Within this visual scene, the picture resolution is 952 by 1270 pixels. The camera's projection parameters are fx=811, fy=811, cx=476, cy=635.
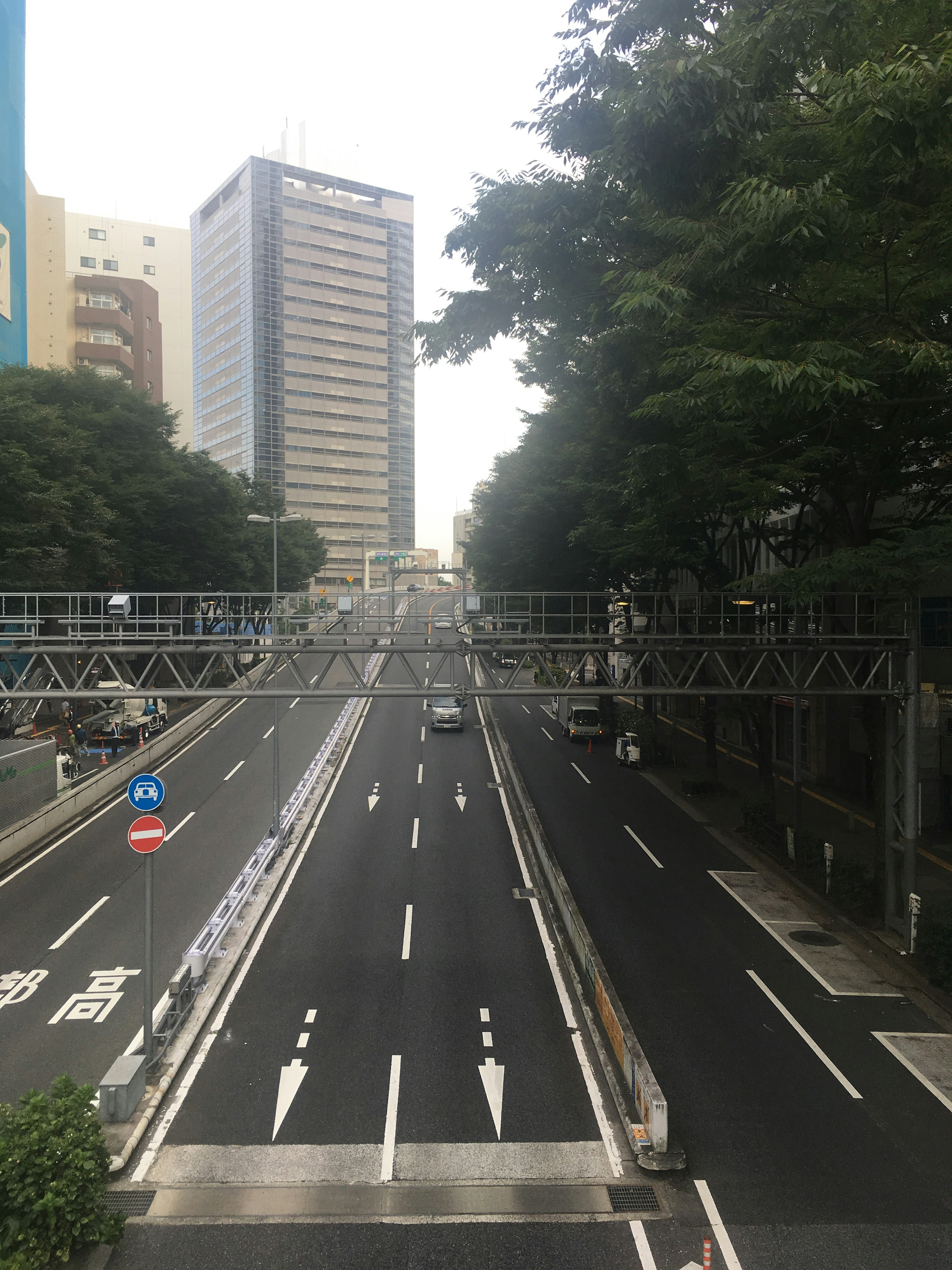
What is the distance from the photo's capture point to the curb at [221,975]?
11.3 metres

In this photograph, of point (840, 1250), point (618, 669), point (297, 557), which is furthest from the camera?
point (297, 557)

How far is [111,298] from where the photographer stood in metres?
87.7

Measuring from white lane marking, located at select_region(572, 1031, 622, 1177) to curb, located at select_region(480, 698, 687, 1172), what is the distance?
211 mm

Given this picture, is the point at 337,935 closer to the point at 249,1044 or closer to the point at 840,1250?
the point at 249,1044

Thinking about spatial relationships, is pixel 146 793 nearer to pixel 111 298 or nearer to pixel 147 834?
pixel 147 834

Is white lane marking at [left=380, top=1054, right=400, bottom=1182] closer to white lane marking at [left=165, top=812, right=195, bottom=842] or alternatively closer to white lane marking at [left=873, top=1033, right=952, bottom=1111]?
white lane marking at [left=873, top=1033, right=952, bottom=1111]

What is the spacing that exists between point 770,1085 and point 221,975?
34.5 feet

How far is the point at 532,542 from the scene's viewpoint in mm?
34219

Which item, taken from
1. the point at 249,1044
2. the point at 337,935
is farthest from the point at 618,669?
the point at 249,1044

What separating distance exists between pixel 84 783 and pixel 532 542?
20191 mm

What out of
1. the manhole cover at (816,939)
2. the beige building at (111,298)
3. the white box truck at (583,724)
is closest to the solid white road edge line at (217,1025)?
the manhole cover at (816,939)

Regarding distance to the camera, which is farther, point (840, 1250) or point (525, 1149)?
point (525, 1149)

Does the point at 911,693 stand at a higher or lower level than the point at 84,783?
higher

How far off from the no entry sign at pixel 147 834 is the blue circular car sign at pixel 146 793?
0.24 meters
